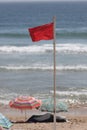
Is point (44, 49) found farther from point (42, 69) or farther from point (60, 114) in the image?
point (60, 114)

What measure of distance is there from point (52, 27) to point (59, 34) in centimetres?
4104

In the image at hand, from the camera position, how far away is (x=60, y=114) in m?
22.1

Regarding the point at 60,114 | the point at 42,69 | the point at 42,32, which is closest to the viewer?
the point at 42,32

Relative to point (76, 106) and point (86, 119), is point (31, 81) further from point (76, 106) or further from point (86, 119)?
point (86, 119)

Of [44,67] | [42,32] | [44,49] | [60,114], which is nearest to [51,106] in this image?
[60,114]

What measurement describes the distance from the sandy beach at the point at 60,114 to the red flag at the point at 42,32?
4.65 m

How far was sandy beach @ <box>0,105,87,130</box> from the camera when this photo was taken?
1910 centimetres

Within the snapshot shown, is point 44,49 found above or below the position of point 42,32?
above

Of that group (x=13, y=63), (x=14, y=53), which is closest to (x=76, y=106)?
(x=13, y=63)

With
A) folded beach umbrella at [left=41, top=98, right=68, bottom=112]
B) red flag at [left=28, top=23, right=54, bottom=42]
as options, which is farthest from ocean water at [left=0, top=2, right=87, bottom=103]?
red flag at [left=28, top=23, right=54, bottom=42]

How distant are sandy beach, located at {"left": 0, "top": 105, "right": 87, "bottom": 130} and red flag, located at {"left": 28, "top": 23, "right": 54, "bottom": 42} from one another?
465 cm

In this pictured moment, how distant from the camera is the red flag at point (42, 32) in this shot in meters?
15.3

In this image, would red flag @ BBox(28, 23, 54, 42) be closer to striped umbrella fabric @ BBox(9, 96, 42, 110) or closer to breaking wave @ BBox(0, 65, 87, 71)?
striped umbrella fabric @ BBox(9, 96, 42, 110)

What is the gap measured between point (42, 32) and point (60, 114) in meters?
7.40
